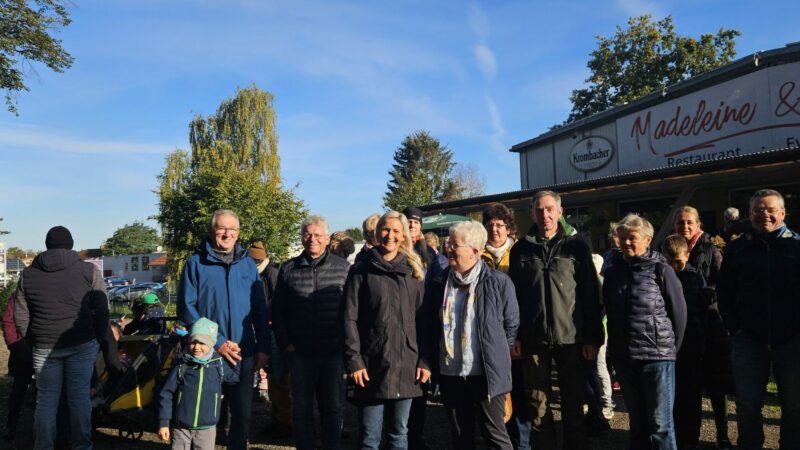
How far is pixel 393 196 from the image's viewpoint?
52.4 m

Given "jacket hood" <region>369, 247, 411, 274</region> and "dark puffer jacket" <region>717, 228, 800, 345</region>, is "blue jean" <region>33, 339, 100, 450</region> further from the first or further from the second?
"dark puffer jacket" <region>717, 228, 800, 345</region>

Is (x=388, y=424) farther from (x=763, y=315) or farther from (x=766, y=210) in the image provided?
(x=766, y=210)

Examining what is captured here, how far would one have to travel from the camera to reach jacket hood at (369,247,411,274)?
3.55 m

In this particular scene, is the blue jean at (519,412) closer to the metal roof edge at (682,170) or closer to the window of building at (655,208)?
the metal roof edge at (682,170)

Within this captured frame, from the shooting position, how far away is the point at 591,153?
18.9 metres

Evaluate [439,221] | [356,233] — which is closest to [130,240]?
[356,233]

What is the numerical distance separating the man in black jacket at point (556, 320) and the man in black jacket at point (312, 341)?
1285 millimetres

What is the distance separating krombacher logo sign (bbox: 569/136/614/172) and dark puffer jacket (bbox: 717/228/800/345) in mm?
14913

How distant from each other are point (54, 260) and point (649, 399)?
14.1 feet

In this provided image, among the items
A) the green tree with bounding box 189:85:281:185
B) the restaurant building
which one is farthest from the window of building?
the green tree with bounding box 189:85:281:185

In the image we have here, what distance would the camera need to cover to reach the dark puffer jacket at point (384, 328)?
3.45m

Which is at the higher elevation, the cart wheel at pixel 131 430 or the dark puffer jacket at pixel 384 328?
the dark puffer jacket at pixel 384 328

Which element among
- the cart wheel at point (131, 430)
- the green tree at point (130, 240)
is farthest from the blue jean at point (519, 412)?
the green tree at point (130, 240)

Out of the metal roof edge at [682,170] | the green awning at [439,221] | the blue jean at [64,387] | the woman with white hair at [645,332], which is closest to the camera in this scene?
the woman with white hair at [645,332]
